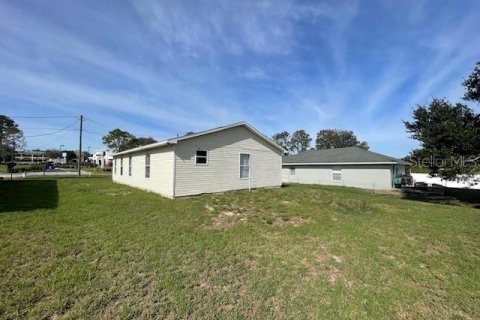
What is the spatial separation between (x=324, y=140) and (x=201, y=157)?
178 feet

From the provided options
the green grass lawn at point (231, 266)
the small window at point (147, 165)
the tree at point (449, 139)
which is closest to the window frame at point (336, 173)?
the tree at point (449, 139)

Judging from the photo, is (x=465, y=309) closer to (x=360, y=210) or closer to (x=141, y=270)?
(x=141, y=270)

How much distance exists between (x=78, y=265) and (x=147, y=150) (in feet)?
35.2

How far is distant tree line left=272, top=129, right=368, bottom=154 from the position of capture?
6031 centimetres

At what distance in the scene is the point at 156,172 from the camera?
534 inches

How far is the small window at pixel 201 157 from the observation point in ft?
41.9

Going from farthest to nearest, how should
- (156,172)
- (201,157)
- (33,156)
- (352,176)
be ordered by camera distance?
(33,156) → (352,176) → (156,172) → (201,157)

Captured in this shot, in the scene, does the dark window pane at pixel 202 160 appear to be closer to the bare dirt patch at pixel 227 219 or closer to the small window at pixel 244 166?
the small window at pixel 244 166

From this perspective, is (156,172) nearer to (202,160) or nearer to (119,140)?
(202,160)

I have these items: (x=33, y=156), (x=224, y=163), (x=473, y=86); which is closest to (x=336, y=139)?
(x=473, y=86)

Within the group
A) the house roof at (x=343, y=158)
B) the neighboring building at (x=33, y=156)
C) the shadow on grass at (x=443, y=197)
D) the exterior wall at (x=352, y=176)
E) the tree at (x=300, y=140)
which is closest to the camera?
the shadow on grass at (x=443, y=197)

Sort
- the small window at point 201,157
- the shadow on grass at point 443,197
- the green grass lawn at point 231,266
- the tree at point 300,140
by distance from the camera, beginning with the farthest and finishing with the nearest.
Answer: the tree at point 300,140 → the shadow on grass at point 443,197 → the small window at point 201,157 → the green grass lawn at point 231,266

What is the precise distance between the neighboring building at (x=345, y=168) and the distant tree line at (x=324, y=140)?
30.4m

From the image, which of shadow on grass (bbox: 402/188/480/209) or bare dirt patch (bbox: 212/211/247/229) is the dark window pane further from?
shadow on grass (bbox: 402/188/480/209)
